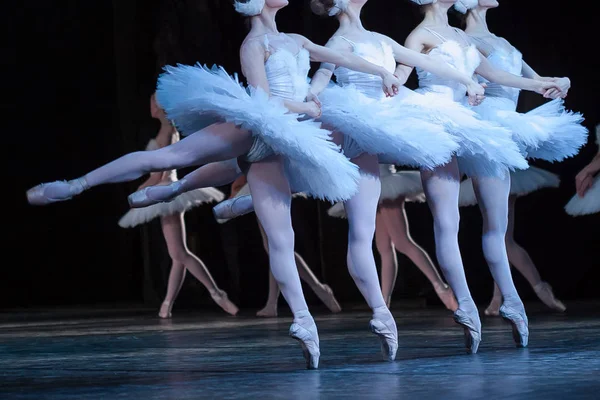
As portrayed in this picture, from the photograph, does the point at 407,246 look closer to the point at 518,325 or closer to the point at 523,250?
the point at 523,250

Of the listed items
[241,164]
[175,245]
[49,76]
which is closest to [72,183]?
[241,164]

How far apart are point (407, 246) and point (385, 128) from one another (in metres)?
3.30

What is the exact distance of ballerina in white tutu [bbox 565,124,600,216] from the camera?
5.87 m

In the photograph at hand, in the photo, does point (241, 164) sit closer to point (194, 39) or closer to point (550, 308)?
point (550, 308)

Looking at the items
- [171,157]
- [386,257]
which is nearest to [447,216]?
[171,157]

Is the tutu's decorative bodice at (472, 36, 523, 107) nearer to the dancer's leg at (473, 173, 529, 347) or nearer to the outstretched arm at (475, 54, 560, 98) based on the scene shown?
the outstretched arm at (475, 54, 560, 98)

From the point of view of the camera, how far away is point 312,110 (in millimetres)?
3783

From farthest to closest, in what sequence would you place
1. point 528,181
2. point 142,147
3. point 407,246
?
point 142,147 → point 407,246 → point 528,181

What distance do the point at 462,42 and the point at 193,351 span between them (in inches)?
67.5

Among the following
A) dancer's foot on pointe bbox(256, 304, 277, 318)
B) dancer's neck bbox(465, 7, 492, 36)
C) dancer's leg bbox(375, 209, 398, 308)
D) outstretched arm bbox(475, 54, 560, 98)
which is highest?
dancer's neck bbox(465, 7, 492, 36)

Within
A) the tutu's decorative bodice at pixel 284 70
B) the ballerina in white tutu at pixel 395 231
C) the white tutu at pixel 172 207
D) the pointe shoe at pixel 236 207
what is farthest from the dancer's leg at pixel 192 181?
the white tutu at pixel 172 207

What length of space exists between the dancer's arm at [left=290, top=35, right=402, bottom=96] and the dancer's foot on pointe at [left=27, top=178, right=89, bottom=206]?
970mm

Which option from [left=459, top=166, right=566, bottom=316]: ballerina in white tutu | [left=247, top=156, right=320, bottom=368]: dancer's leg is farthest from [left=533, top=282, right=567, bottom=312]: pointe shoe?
[left=247, top=156, right=320, bottom=368]: dancer's leg

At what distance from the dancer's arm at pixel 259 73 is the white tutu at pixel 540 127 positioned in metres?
0.98
